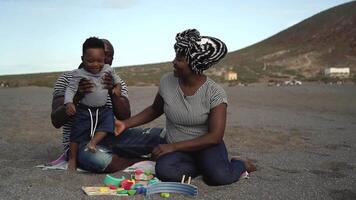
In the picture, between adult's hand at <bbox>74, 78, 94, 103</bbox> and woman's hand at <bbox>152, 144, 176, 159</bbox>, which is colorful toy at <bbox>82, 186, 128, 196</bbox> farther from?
adult's hand at <bbox>74, 78, 94, 103</bbox>

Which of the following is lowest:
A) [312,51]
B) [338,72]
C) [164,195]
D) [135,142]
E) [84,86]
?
[164,195]

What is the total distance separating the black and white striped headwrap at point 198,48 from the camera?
4.62 m

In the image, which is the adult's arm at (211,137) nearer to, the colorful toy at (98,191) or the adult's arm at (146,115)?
the adult's arm at (146,115)

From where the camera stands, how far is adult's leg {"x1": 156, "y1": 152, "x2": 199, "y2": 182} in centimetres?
452

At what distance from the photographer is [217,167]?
4.53 meters

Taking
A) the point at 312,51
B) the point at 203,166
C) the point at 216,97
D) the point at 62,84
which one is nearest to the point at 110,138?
the point at 62,84

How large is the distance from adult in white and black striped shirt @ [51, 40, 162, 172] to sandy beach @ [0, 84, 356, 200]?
6.6 inches

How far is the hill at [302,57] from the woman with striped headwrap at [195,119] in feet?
80.6

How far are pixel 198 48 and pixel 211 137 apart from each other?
2.68 feet

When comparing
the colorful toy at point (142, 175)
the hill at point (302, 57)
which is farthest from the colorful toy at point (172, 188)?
the hill at point (302, 57)

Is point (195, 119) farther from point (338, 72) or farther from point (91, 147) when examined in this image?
point (338, 72)

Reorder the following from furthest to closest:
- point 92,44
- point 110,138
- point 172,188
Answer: point 110,138, point 92,44, point 172,188

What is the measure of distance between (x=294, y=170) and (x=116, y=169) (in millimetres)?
1821

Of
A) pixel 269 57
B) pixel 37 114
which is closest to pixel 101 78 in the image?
pixel 37 114
